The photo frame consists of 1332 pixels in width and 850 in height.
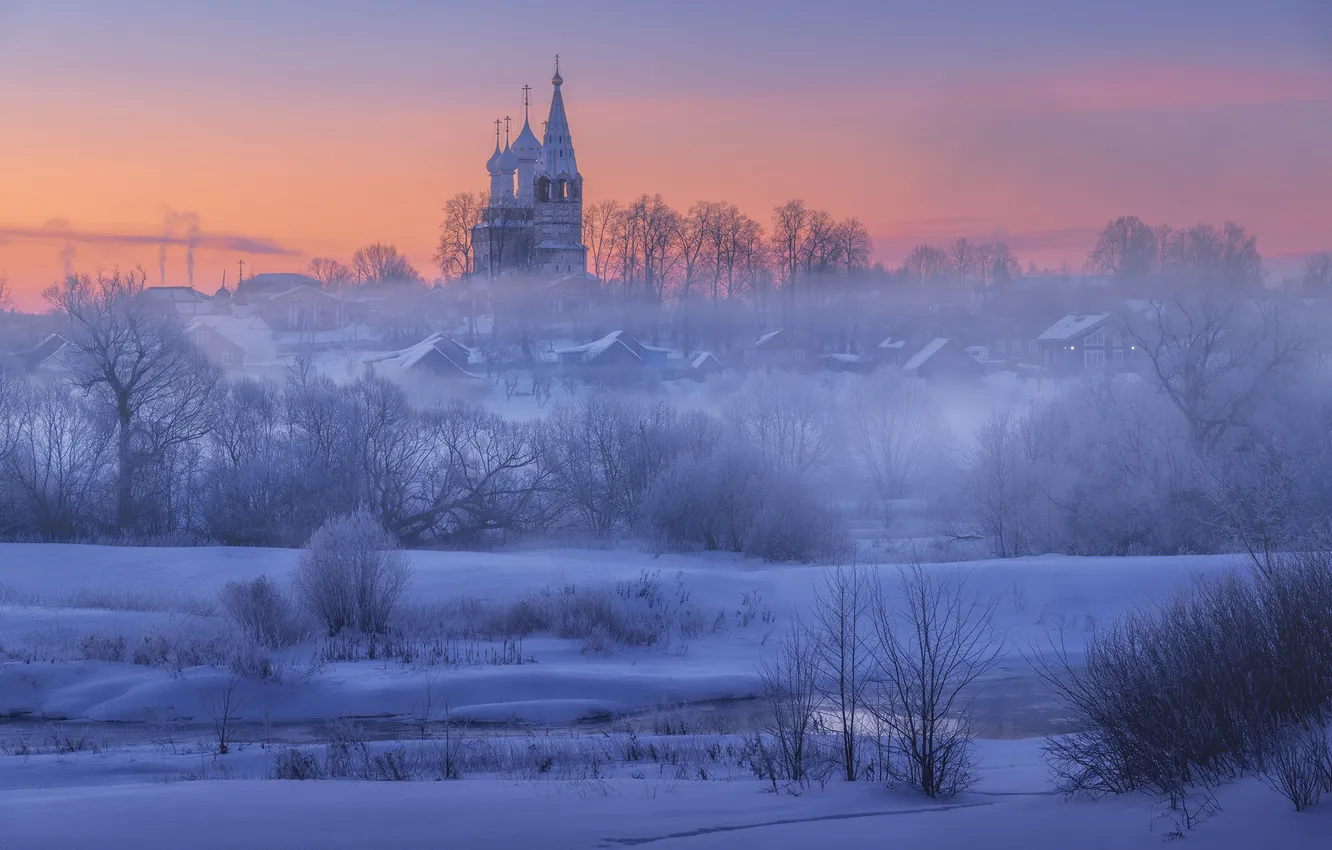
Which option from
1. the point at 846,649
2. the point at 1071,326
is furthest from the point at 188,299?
the point at 846,649

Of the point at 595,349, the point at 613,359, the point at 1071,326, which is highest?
the point at 1071,326

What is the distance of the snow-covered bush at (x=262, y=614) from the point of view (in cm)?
2180

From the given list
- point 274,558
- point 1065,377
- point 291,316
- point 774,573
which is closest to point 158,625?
point 274,558

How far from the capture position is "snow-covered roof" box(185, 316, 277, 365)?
202 feet

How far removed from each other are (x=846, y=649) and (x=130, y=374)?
27.6 meters

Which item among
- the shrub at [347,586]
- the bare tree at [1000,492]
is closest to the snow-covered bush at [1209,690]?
the shrub at [347,586]

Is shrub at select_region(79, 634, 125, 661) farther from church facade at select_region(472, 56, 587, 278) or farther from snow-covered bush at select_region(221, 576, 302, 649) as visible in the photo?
church facade at select_region(472, 56, 587, 278)

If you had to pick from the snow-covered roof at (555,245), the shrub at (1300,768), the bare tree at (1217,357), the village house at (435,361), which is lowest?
the shrub at (1300,768)

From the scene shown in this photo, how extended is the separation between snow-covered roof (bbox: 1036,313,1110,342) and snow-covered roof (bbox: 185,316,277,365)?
42021mm

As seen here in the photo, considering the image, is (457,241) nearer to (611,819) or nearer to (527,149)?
(527,149)

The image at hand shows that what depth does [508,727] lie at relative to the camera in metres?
17.3

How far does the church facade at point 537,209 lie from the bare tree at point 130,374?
43.8 m

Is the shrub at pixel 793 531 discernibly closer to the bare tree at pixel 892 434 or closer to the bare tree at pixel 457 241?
the bare tree at pixel 892 434

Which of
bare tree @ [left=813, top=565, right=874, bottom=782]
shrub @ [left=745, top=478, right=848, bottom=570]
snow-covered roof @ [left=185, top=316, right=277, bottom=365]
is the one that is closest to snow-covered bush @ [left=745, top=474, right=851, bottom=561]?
shrub @ [left=745, top=478, right=848, bottom=570]
